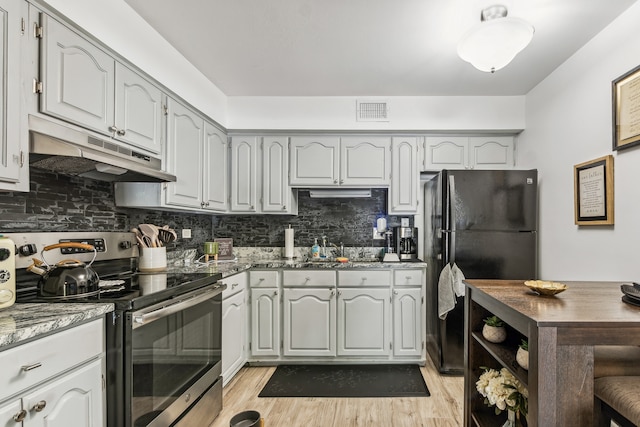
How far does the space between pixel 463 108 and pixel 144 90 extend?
271 cm

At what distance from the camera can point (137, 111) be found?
1.96 metres

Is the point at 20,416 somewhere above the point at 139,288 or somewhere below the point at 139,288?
below

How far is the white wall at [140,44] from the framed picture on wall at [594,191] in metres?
2.87

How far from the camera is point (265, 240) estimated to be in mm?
3570

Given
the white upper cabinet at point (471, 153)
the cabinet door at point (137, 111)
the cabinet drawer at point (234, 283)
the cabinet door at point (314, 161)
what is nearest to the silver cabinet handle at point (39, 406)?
the cabinet door at point (137, 111)

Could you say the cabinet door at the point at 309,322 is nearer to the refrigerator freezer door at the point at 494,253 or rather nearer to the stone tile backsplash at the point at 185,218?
the stone tile backsplash at the point at 185,218

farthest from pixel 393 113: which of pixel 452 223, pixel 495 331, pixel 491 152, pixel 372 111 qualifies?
pixel 495 331

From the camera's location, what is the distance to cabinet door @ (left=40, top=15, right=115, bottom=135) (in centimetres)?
141

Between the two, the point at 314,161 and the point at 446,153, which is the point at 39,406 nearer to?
the point at 314,161

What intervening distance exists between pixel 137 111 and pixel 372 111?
2.03 metres

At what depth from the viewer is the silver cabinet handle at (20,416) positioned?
0.99 metres

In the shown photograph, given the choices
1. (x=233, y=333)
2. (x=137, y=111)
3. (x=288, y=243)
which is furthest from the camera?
(x=288, y=243)

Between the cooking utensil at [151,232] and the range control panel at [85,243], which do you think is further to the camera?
the cooking utensil at [151,232]

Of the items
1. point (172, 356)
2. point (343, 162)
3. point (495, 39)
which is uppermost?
point (495, 39)
